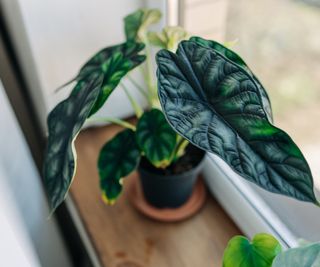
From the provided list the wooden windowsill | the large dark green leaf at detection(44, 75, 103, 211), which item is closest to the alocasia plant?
the large dark green leaf at detection(44, 75, 103, 211)

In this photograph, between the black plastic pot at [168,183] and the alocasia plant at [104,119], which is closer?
the alocasia plant at [104,119]

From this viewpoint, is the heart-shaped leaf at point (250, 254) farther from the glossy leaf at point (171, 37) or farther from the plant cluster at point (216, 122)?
the glossy leaf at point (171, 37)

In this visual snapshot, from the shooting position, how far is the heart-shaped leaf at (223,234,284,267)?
1.49 ft

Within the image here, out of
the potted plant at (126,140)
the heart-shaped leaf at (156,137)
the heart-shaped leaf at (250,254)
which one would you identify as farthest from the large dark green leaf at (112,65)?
the heart-shaped leaf at (250,254)

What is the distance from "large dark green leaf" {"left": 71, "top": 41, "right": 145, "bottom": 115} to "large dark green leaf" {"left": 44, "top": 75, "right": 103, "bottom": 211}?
0.04 ft

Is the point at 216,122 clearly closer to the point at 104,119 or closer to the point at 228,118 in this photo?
the point at 228,118

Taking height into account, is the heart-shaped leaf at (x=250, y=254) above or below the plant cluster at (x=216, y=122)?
below

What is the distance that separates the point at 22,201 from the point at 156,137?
247 millimetres

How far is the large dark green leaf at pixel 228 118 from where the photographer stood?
385 mm

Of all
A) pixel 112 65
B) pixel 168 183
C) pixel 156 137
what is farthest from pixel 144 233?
pixel 112 65

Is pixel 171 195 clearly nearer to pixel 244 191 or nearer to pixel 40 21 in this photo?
pixel 244 191

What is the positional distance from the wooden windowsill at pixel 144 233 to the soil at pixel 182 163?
0.11 m

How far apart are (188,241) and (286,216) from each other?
179 millimetres

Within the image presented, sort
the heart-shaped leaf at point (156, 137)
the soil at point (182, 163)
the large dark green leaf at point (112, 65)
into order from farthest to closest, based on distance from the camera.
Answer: the soil at point (182, 163) < the heart-shaped leaf at point (156, 137) < the large dark green leaf at point (112, 65)
